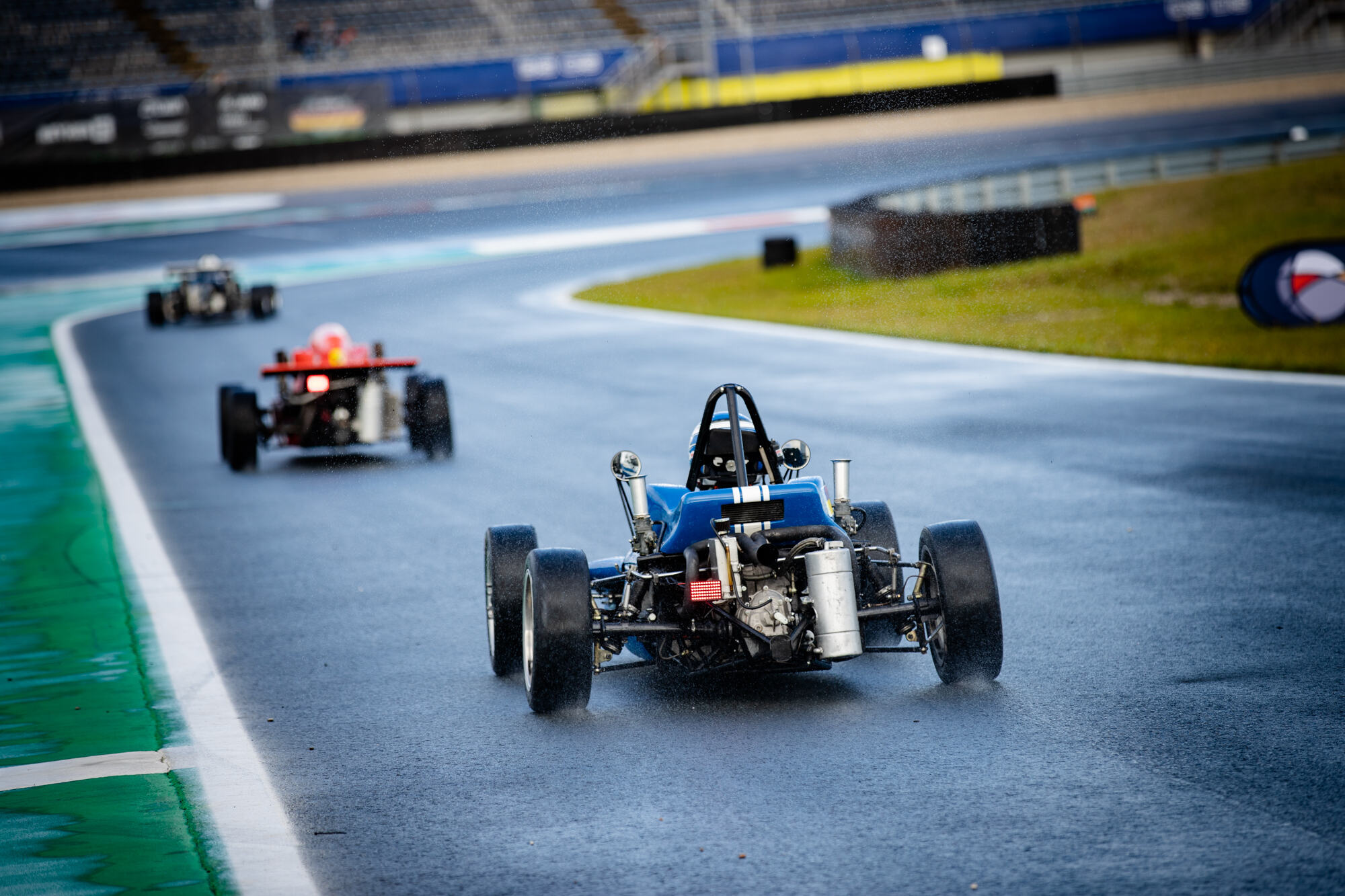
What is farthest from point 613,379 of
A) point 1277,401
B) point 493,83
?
point 493,83

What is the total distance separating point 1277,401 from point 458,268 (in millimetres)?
22315

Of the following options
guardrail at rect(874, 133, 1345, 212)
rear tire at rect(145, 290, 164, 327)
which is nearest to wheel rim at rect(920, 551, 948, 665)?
rear tire at rect(145, 290, 164, 327)

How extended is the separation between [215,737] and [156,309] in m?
21.6

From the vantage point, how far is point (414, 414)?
1334 centimetres

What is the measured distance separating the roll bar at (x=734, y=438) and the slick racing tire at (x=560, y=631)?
78cm

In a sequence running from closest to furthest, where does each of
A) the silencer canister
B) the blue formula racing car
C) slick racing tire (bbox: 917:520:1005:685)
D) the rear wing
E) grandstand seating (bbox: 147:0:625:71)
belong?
the silencer canister
the blue formula racing car
slick racing tire (bbox: 917:520:1005:685)
the rear wing
grandstand seating (bbox: 147:0:625:71)

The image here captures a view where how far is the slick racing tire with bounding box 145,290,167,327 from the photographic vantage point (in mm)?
26750

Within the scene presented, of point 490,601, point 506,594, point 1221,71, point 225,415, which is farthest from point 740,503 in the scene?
point 1221,71

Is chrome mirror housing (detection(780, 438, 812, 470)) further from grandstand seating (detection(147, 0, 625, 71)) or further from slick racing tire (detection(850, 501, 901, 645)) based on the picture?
grandstand seating (detection(147, 0, 625, 71))

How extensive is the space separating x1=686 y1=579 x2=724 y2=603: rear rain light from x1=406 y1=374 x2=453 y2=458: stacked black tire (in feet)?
24.0

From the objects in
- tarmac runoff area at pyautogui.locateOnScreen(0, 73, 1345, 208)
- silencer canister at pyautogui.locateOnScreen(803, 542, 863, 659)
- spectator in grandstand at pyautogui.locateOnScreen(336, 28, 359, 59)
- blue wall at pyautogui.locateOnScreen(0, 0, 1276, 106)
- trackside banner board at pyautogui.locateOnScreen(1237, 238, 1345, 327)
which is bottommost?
silencer canister at pyautogui.locateOnScreen(803, 542, 863, 659)

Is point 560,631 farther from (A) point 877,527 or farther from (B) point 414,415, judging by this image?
(B) point 414,415

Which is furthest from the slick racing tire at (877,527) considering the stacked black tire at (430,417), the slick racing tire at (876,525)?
→ the stacked black tire at (430,417)

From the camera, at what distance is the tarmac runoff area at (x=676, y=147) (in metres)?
46.3
